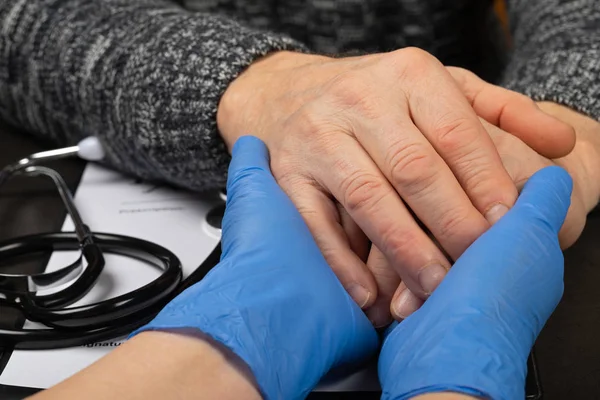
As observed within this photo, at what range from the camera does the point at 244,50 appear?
666mm

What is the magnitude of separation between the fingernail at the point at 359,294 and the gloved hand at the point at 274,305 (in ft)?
0.05

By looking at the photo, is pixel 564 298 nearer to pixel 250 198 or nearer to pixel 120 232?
pixel 250 198

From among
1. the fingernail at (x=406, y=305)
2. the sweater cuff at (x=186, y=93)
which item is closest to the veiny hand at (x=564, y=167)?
the fingernail at (x=406, y=305)

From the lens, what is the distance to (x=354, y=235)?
55 centimetres

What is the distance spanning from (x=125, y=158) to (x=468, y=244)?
40cm

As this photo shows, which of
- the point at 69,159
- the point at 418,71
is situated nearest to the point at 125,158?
the point at 69,159

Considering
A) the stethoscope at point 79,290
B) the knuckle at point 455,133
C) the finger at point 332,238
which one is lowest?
the stethoscope at point 79,290

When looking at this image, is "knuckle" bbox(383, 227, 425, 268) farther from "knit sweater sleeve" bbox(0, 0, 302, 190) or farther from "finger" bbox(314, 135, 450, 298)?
"knit sweater sleeve" bbox(0, 0, 302, 190)

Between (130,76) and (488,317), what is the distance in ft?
1.53

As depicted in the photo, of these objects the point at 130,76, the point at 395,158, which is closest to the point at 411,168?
the point at 395,158

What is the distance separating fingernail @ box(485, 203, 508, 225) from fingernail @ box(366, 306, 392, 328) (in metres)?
0.10

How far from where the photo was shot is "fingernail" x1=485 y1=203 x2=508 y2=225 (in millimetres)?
497

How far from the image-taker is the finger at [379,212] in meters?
0.48

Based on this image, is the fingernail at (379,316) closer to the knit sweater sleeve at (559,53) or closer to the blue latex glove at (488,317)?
the blue latex glove at (488,317)
